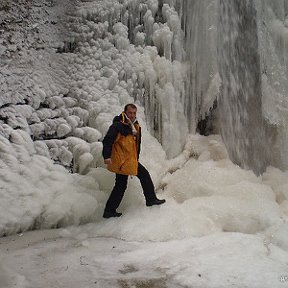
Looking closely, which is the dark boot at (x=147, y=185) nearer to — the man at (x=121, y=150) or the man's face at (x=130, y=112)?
the man at (x=121, y=150)

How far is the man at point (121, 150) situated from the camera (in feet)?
14.3

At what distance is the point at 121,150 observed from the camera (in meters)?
4.43

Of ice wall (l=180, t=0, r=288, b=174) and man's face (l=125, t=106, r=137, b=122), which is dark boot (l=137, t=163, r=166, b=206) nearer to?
man's face (l=125, t=106, r=137, b=122)

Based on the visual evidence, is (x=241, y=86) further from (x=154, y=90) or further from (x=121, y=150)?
(x=121, y=150)

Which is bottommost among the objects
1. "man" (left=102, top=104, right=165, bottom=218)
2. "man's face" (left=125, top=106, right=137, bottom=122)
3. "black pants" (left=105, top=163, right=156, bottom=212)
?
"black pants" (left=105, top=163, right=156, bottom=212)

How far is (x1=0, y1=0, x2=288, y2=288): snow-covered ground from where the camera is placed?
11.2ft

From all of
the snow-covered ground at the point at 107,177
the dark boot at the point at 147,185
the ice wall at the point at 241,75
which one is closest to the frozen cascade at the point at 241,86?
the ice wall at the point at 241,75

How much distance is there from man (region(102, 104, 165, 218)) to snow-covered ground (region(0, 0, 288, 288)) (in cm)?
26

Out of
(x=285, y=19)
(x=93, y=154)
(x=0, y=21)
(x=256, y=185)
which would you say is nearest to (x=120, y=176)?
(x=93, y=154)

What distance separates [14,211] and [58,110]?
1752 mm

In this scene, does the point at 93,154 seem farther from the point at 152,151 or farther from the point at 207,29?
the point at 207,29

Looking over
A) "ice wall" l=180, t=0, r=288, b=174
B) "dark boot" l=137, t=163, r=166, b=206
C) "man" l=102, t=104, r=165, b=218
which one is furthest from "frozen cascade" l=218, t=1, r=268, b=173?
"man" l=102, t=104, r=165, b=218

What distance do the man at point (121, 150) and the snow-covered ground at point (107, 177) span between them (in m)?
0.26

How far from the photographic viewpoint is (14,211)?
4352 mm
